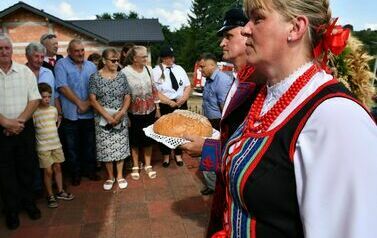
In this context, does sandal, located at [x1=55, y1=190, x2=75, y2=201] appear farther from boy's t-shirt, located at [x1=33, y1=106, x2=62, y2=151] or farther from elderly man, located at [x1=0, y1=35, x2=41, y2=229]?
boy's t-shirt, located at [x1=33, y1=106, x2=62, y2=151]

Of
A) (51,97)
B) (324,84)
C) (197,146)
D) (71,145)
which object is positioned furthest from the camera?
(71,145)

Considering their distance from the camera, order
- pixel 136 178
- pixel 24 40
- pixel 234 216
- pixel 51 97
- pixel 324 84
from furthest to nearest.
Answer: pixel 24 40
pixel 136 178
pixel 51 97
pixel 234 216
pixel 324 84

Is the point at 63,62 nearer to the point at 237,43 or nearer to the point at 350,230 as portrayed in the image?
the point at 237,43

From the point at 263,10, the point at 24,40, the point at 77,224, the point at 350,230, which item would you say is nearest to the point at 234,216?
the point at 350,230

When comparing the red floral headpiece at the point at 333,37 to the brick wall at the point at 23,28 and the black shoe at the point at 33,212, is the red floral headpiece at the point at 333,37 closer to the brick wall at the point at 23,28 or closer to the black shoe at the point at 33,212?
the black shoe at the point at 33,212

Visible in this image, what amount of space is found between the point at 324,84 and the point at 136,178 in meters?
4.33

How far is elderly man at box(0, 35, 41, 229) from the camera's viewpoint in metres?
3.64

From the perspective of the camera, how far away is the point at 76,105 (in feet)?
15.4

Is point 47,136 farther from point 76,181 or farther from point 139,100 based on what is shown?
point 139,100

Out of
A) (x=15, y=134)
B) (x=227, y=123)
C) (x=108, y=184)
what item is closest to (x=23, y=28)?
(x=108, y=184)

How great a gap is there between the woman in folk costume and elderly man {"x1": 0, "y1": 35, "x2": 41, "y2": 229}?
Answer: 3062 mm

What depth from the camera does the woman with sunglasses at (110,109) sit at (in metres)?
4.55

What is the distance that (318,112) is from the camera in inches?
40.6

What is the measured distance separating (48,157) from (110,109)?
999 mm
